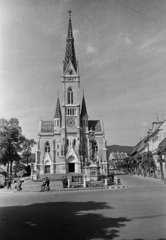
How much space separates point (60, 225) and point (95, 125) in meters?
74.0

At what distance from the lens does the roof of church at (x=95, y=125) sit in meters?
82.1

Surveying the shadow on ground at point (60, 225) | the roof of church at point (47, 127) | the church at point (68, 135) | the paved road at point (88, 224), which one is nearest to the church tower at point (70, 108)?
the church at point (68, 135)

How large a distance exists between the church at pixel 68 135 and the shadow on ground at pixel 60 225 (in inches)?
2276

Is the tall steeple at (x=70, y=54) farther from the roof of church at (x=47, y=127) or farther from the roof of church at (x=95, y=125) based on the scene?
the roof of church at (x=95, y=125)

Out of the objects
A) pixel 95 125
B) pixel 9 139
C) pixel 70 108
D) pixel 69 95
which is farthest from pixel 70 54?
pixel 9 139

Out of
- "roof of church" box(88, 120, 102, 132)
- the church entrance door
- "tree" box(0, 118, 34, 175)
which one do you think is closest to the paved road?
"tree" box(0, 118, 34, 175)

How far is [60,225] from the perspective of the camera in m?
10.0

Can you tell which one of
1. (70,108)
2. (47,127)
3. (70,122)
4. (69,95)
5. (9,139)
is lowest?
(9,139)

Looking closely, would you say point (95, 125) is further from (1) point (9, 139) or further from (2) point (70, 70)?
(1) point (9, 139)

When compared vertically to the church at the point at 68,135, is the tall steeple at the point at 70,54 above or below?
above

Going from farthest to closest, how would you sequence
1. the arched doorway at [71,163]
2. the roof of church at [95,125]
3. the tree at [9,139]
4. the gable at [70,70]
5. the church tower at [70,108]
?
the roof of church at [95,125] < the gable at [70,70] < the church tower at [70,108] < the arched doorway at [71,163] < the tree at [9,139]

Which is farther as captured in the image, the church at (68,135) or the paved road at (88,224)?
the church at (68,135)

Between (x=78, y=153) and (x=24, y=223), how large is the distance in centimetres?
6167

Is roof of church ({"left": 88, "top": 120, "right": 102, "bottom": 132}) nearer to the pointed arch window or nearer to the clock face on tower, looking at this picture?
the clock face on tower
